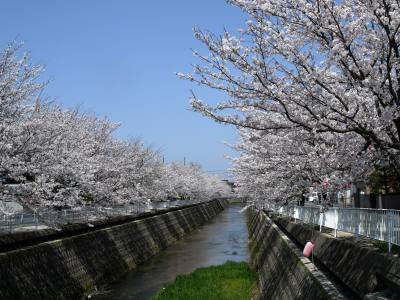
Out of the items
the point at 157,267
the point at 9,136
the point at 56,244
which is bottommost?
the point at 157,267

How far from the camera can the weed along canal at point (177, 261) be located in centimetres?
1784

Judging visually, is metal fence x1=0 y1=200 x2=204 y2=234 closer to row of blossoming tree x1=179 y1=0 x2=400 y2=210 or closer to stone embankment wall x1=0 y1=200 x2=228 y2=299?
stone embankment wall x1=0 y1=200 x2=228 y2=299

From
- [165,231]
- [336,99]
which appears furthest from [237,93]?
[165,231]

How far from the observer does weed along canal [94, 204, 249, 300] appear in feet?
58.5

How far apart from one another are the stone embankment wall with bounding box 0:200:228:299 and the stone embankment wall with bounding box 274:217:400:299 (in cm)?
852

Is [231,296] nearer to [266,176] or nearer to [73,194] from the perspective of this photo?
[266,176]

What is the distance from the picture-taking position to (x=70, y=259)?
1681cm

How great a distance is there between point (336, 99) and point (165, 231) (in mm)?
28534

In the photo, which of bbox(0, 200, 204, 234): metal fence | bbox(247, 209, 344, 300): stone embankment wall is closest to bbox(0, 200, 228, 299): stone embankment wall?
bbox(0, 200, 204, 234): metal fence

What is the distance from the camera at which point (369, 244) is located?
1259 cm

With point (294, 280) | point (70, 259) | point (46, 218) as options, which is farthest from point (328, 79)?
point (70, 259)

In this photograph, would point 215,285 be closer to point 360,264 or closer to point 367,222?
point 367,222

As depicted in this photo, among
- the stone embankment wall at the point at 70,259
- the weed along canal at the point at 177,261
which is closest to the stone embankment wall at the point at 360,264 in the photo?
the weed along canal at the point at 177,261

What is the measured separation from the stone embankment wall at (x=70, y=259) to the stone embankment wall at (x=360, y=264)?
8516 mm
